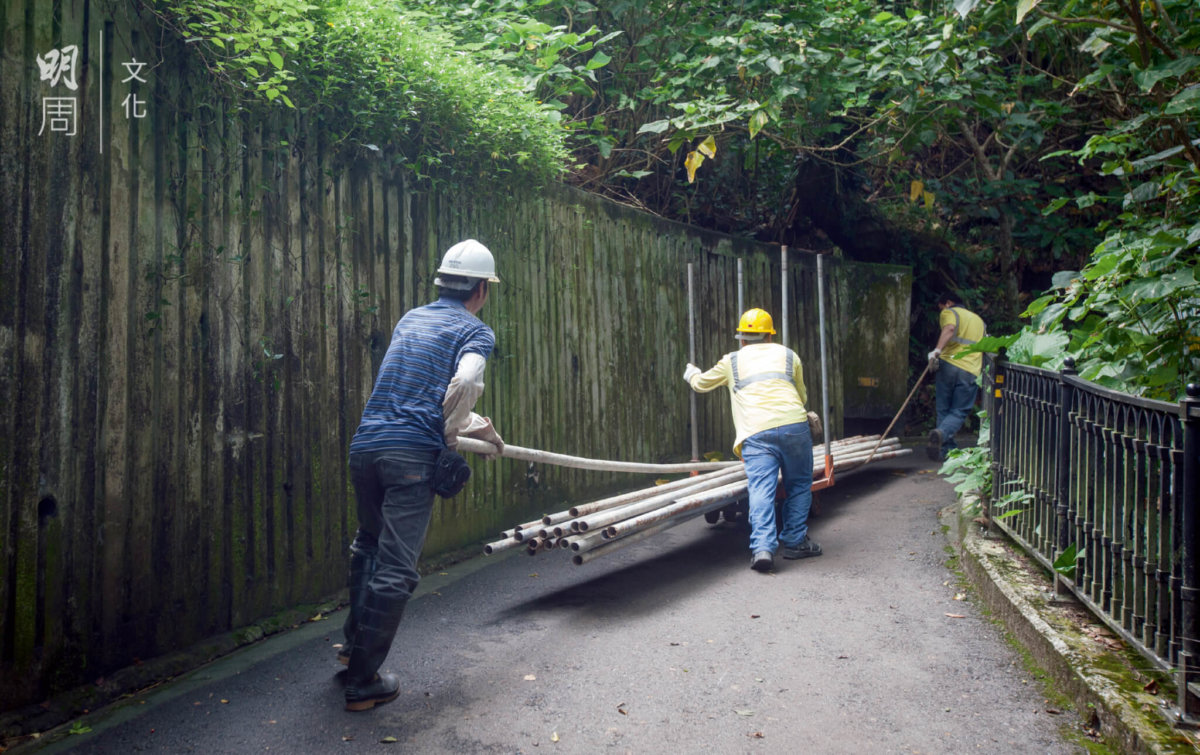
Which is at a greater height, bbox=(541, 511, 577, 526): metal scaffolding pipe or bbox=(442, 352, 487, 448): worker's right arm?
bbox=(442, 352, 487, 448): worker's right arm

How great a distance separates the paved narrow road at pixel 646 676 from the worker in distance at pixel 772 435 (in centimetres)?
37

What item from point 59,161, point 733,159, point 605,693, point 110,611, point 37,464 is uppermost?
point 733,159

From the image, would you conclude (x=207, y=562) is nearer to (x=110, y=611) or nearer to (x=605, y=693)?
(x=110, y=611)

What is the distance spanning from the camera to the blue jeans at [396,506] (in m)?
3.87

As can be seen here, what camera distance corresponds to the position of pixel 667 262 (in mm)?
9281

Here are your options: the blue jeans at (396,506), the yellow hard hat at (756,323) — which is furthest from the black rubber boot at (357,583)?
the yellow hard hat at (756,323)

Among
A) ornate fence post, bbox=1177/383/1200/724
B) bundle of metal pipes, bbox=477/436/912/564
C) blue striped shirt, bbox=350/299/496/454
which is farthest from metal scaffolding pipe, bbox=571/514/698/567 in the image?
ornate fence post, bbox=1177/383/1200/724

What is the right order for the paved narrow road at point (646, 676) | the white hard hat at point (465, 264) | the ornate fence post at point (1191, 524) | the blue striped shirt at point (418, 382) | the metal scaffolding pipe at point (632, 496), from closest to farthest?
the ornate fence post at point (1191, 524), the paved narrow road at point (646, 676), the blue striped shirt at point (418, 382), the white hard hat at point (465, 264), the metal scaffolding pipe at point (632, 496)

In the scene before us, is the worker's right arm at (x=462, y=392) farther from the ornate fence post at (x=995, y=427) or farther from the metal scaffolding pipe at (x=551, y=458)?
the ornate fence post at (x=995, y=427)

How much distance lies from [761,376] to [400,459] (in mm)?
3407

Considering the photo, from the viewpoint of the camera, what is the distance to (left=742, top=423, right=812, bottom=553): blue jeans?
6309mm

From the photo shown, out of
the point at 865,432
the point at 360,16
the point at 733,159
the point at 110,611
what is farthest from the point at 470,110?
the point at 865,432

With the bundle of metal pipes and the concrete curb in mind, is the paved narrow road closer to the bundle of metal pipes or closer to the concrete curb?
the concrete curb

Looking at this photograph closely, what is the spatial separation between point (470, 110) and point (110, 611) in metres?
3.57
